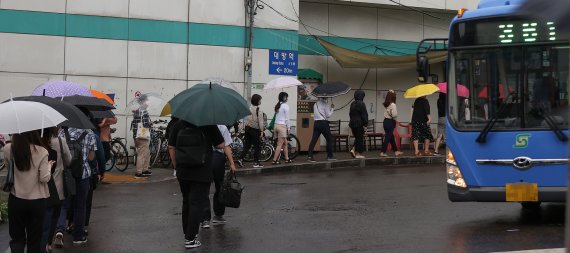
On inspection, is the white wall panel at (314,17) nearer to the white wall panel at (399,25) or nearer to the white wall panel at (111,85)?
the white wall panel at (399,25)

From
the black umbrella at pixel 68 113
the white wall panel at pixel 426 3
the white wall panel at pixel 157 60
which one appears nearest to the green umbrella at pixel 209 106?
the black umbrella at pixel 68 113

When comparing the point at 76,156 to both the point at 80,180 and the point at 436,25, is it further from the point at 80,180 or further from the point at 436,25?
the point at 436,25

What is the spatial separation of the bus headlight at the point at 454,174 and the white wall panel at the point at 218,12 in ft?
36.4

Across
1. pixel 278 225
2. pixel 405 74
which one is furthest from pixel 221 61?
pixel 278 225

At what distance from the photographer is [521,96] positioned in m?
8.47

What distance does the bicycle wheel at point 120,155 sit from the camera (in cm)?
1662

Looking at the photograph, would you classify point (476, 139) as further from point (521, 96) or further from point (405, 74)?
point (405, 74)

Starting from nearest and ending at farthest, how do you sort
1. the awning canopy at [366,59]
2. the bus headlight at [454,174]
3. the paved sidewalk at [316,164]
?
the bus headlight at [454,174] < the paved sidewalk at [316,164] < the awning canopy at [366,59]

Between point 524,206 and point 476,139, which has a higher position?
point 476,139

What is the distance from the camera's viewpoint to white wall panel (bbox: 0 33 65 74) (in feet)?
56.2

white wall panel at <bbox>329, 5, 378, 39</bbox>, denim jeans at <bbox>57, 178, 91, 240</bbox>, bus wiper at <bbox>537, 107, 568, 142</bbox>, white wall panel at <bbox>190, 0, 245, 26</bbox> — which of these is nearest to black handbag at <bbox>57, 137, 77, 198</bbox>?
denim jeans at <bbox>57, 178, 91, 240</bbox>

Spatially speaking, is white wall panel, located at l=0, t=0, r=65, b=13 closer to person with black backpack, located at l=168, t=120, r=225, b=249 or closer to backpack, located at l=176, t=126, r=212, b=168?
person with black backpack, located at l=168, t=120, r=225, b=249

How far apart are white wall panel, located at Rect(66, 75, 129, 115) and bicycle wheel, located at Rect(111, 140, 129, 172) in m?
1.31

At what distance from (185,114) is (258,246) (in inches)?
69.2
